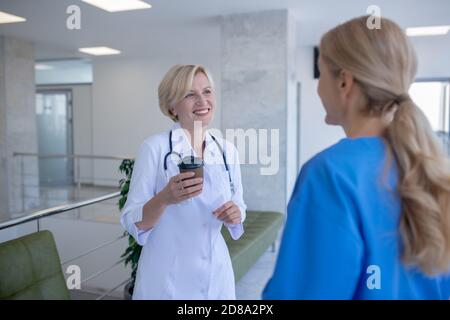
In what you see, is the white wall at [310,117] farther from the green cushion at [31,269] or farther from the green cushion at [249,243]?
→ the green cushion at [31,269]

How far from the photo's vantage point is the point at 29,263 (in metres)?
0.99

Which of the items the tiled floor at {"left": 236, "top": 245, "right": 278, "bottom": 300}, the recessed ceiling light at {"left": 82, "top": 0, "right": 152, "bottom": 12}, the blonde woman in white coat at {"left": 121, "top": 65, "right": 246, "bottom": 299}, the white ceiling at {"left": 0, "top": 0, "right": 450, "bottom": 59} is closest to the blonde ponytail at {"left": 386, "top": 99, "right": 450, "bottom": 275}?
the blonde woman in white coat at {"left": 121, "top": 65, "right": 246, "bottom": 299}

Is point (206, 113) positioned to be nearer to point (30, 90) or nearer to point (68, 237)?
point (68, 237)

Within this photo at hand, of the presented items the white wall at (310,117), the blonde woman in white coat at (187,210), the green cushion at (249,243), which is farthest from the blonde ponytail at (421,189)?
the white wall at (310,117)

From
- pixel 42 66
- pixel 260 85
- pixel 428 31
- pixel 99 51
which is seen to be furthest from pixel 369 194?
pixel 42 66

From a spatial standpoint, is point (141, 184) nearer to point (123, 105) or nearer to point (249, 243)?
point (249, 243)

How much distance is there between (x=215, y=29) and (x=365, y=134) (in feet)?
11.2

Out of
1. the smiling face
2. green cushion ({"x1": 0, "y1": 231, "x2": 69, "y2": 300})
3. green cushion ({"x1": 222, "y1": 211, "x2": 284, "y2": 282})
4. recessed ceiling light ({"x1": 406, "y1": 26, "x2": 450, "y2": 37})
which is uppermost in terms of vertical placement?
recessed ceiling light ({"x1": 406, "y1": 26, "x2": 450, "y2": 37})

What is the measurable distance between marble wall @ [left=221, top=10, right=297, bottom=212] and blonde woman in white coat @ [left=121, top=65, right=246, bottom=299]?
86.9 inches

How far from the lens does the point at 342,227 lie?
18.7 inches

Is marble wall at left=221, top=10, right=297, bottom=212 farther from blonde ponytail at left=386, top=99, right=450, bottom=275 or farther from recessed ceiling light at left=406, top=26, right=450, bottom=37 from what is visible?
blonde ponytail at left=386, top=99, right=450, bottom=275

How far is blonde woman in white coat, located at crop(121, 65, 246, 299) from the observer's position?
864 millimetres

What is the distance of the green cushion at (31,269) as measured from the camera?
0.92 meters
